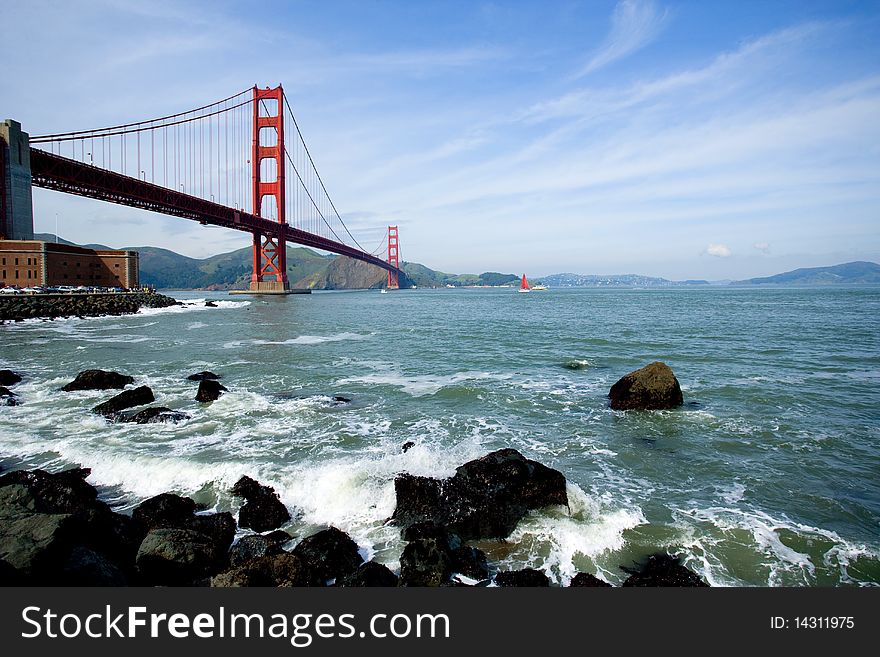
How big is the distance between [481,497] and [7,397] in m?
10.3

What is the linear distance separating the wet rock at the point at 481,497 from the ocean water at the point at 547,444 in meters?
0.18

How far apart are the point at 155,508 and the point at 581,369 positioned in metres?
11.2

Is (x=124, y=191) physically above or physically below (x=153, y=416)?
above

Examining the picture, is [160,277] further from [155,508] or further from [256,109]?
[155,508]

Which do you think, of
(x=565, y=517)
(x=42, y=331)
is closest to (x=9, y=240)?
(x=42, y=331)

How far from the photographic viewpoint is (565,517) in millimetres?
4973

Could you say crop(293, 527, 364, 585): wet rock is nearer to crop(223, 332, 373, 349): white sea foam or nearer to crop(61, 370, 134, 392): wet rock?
crop(61, 370, 134, 392): wet rock

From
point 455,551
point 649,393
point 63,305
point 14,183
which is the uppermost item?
point 14,183

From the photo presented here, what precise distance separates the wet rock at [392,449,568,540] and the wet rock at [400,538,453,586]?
0.76 metres

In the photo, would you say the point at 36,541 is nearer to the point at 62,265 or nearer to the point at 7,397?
the point at 7,397

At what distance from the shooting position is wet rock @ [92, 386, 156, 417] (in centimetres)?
870

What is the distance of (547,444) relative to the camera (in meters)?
7.29

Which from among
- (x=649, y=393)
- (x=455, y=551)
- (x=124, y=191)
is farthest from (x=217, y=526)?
(x=124, y=191)

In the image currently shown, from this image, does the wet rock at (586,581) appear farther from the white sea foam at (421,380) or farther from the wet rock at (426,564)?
the white sea foam at (421,380)
